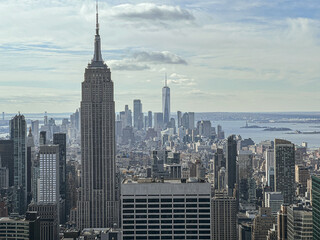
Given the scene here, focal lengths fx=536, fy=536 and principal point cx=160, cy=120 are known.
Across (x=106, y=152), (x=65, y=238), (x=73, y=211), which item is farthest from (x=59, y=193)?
(x=65, y=238)

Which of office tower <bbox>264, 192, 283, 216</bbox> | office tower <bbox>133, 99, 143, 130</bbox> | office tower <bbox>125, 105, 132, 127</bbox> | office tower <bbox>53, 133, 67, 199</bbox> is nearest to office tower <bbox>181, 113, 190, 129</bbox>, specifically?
office tower <bbox>133, 99, 143, 130</bbox>

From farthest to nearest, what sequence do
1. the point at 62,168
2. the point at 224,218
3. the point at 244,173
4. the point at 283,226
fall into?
the point at 244,173 < the point at 62,168 < the point at 224,218 < the point at 283,226

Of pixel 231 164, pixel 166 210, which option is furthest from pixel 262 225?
pixel 231 164

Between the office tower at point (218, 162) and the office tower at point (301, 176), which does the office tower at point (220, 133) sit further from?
the office tower at point (301, 176)

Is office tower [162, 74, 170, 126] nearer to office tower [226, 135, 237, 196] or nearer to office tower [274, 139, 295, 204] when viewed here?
office tower [226, 135, 237, 196]

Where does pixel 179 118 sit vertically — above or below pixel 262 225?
above

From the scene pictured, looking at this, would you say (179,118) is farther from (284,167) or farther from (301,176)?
(301,176)

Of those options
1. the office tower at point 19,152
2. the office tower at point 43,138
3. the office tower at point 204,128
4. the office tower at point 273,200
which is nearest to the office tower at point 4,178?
the office tower at point 19,152
